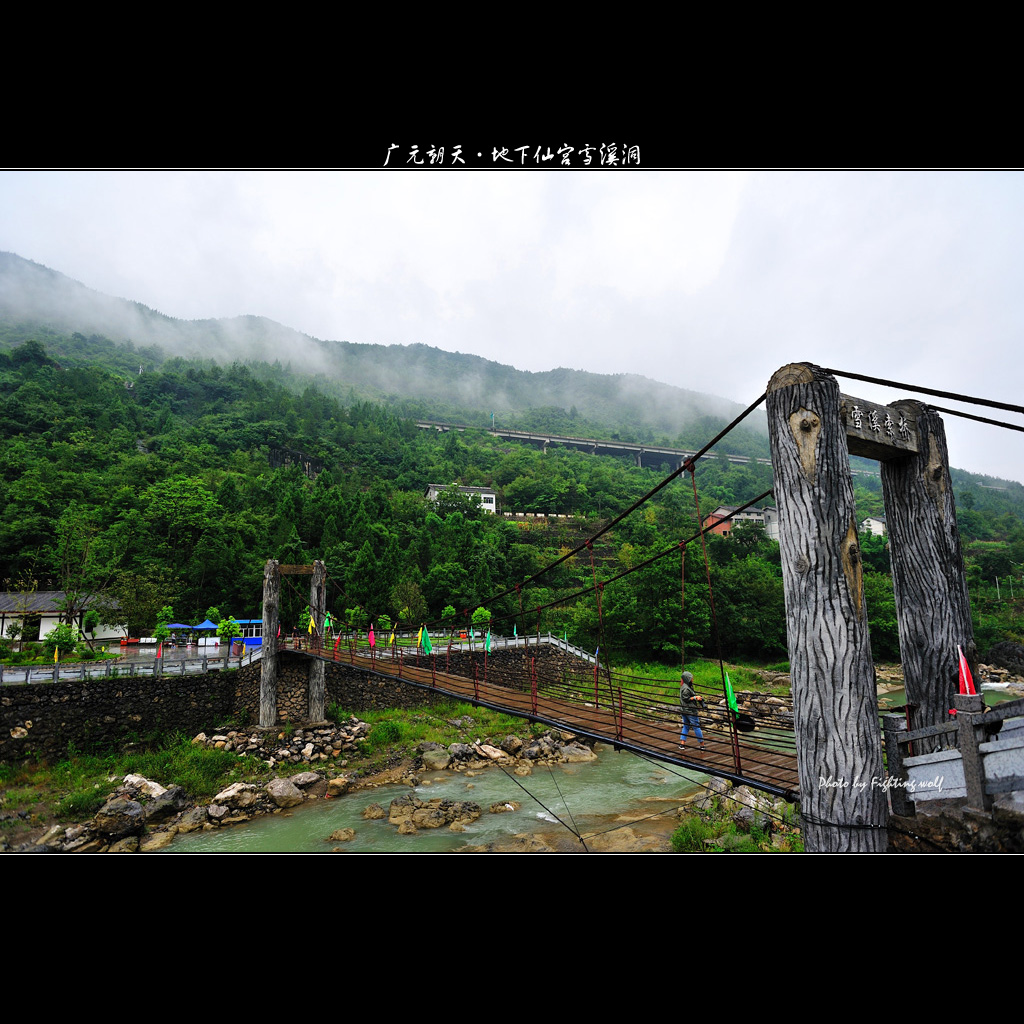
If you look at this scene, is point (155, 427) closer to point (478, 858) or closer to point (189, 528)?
point (189, 528)

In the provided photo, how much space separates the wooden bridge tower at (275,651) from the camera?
11773 millimetres

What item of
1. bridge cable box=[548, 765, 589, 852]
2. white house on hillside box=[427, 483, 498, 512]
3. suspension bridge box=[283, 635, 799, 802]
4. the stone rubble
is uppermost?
white house on hillside box=[427, 483, 498, 512]

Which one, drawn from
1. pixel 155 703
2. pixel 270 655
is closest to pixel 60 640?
pixel 155 703

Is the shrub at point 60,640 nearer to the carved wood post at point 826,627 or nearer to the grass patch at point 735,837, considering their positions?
the grass patch at point 735,837

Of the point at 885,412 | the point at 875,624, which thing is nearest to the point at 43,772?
the point at 885,412

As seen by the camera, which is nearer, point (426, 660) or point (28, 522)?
point (426, 660)

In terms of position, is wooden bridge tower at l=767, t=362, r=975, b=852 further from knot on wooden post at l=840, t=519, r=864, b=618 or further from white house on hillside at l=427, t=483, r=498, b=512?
white house on hillside at l=427, t=483, r=498, b=512

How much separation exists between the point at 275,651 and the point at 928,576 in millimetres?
12027

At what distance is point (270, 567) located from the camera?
40.4 feet

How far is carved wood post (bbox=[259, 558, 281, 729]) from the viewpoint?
1170 centimetres

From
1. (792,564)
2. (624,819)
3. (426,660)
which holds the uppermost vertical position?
(792,564)

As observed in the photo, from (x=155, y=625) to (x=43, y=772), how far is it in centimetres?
866

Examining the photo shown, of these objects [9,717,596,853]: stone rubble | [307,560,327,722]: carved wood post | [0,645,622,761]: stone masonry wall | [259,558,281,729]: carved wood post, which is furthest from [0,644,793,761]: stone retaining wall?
[9,717,596,853]: stone rubble

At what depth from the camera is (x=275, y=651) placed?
12016 mm
